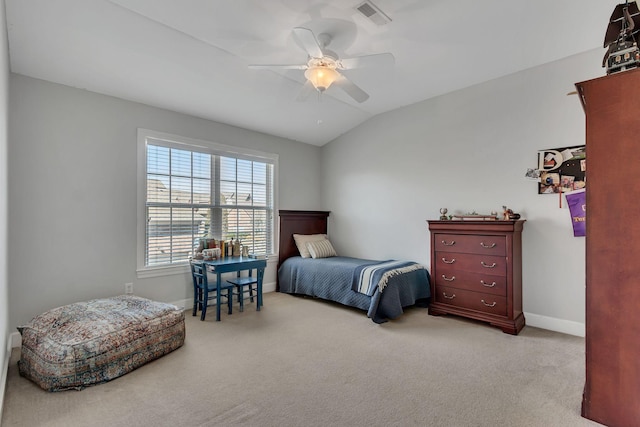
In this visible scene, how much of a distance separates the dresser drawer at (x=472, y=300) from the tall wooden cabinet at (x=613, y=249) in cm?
143

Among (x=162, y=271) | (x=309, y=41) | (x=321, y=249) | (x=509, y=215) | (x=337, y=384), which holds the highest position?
(x=309, y=41)

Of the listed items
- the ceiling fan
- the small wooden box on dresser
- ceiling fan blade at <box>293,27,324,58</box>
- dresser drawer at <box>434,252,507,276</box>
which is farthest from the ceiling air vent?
dresser drawer at <box>434,252,507,276</box>

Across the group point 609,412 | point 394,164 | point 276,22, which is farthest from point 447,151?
point 609,412

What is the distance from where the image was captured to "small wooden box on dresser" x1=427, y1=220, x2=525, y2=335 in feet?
10.4

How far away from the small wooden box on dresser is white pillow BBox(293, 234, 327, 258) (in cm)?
194

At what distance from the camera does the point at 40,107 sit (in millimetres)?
2936

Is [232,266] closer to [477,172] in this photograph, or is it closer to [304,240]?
[304,240]

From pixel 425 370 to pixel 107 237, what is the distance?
330 centimetres

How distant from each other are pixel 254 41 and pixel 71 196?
7.59 ft

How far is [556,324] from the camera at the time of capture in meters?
3.19

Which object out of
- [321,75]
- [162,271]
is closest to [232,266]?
[162,271]

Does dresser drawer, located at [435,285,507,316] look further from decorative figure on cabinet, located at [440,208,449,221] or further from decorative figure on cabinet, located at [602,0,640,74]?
decorative figure on cabinet, located at [602,0,640,74]

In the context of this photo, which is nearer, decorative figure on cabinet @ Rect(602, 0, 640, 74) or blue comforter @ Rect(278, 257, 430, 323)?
decorative figure on cabinet @ Rect(602, 0, 640, 74)

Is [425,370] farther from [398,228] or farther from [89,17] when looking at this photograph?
[89,17]
